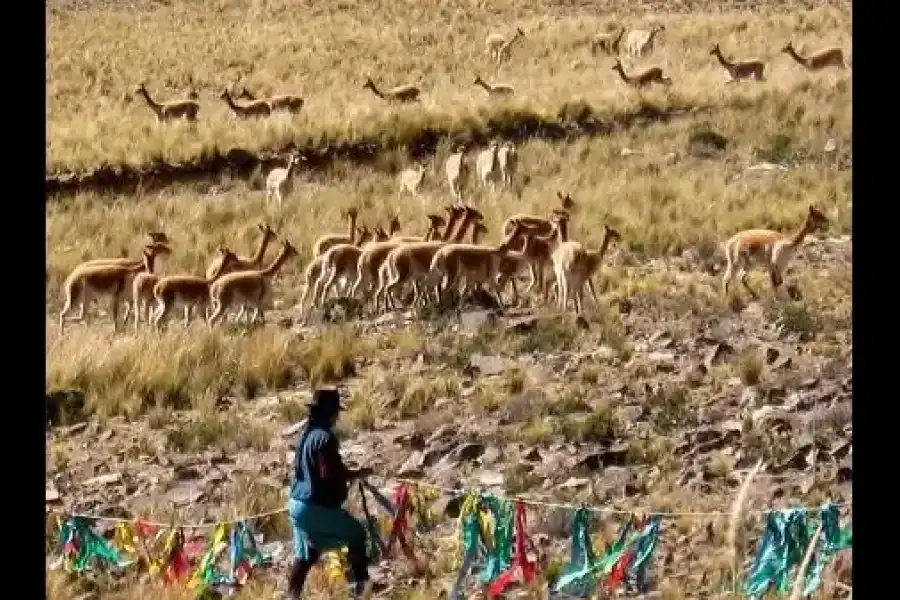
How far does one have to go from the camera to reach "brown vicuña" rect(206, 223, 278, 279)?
11.0 m

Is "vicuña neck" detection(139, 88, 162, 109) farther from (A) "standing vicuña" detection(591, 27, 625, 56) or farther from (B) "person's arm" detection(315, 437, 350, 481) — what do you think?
(B) "person's arm" detection(315, 437, 350, 481)

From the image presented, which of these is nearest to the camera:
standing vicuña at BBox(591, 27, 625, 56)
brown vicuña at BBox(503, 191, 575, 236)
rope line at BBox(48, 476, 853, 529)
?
rope line at BBox(48, 476, 853, 529)

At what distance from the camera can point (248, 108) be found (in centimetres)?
1306

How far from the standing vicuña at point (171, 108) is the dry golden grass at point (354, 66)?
0.22ft

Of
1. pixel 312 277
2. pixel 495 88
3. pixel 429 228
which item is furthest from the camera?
pixel 495 88

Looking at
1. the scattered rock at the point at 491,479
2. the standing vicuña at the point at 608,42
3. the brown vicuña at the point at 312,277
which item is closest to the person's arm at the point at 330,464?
the scattered rock at the point at 491,479

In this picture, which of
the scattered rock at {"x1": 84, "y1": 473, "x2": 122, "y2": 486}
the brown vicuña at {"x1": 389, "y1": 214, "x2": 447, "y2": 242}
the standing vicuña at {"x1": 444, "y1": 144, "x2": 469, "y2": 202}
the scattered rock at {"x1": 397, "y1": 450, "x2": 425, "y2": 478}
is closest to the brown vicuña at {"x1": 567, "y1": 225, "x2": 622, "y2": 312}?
the brown vicuña at {"x1": 389, "y1": 214, "x2": 447, "y2": 242}

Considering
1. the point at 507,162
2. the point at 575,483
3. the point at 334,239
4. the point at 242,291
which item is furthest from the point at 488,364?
the point at 507,162

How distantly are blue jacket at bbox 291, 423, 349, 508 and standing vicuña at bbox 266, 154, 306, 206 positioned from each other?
3.65 m

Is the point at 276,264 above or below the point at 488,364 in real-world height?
above

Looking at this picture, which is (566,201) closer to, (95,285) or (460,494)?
(460,494)

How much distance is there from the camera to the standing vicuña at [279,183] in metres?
12.1

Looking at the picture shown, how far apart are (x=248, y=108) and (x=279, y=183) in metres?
1.13
